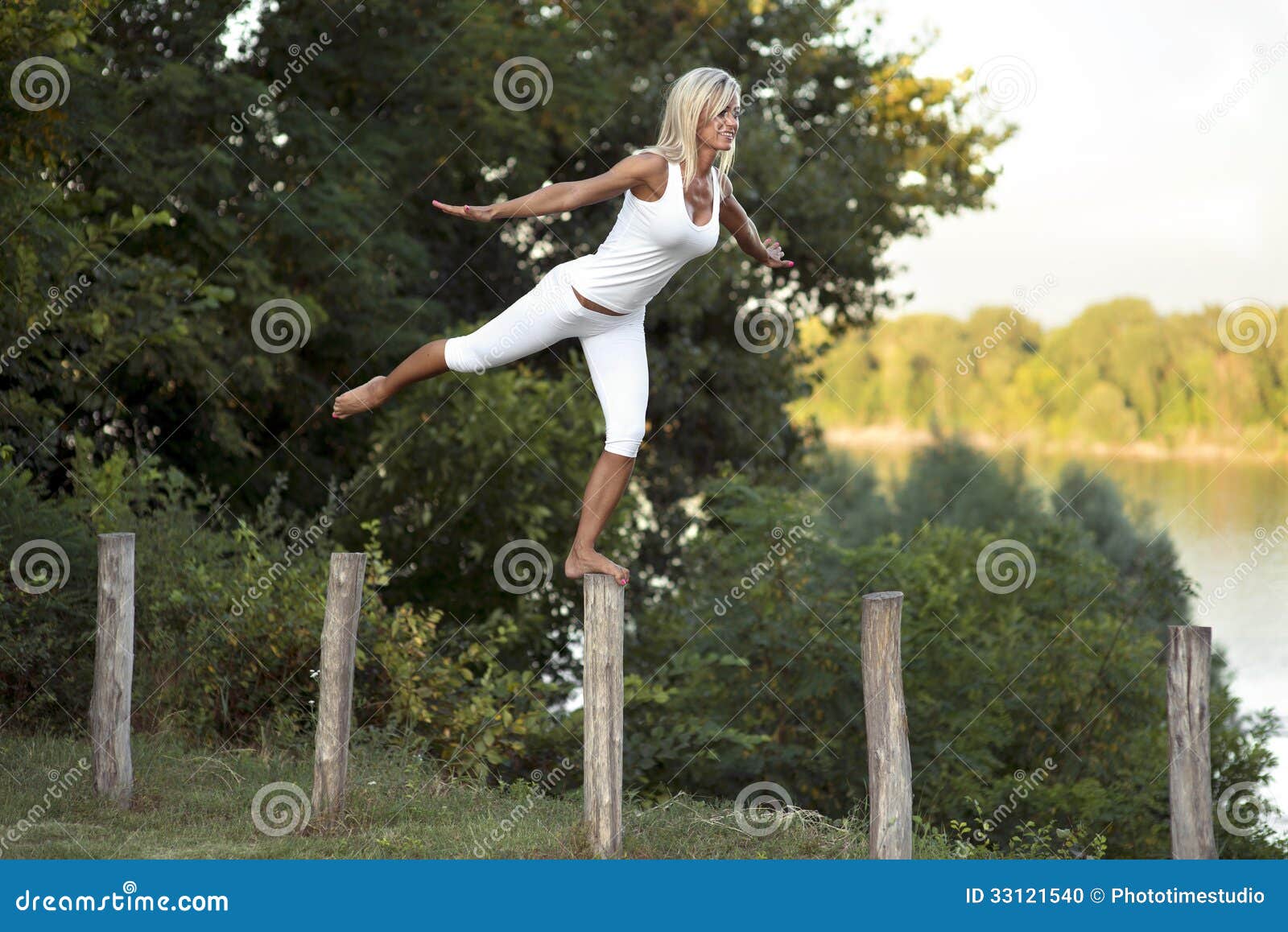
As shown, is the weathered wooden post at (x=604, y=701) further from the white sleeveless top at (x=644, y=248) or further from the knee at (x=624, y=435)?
the white sleeveless top at (x=644, y=248)

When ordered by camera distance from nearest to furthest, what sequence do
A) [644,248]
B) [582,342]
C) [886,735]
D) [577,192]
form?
[577,192] → [644,248] → [886,735] → [582,342]

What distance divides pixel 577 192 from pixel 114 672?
3.29 meters

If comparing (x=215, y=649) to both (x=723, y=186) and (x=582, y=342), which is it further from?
(x=723, y=186)

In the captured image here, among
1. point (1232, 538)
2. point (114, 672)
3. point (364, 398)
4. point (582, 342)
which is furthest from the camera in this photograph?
point (1232, 538)

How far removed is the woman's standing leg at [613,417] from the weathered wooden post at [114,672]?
2.25m

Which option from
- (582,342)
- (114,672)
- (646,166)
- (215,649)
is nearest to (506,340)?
(582,342)

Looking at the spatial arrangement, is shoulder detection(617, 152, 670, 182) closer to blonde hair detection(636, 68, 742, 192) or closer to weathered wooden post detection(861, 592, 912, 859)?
blonde hair detection(636, 68, 742, 192)

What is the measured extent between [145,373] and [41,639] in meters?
3.90

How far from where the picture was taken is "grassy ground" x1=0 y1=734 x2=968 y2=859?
6.06m

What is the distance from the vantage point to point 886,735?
568cm

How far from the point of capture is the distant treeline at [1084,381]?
80.3ft

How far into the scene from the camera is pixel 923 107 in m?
18.4

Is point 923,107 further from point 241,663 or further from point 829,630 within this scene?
point 241,663

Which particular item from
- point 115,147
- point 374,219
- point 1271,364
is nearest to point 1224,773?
point 374,219
